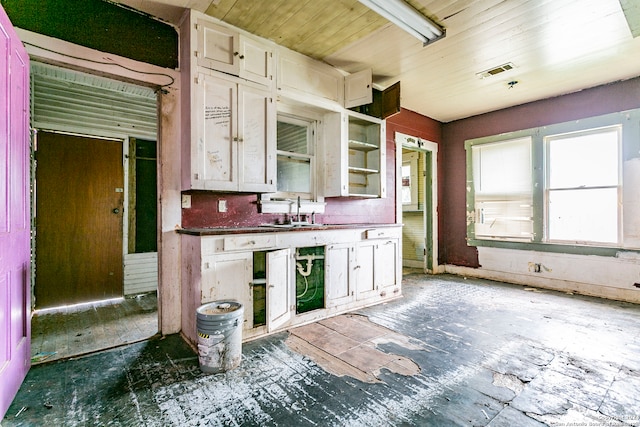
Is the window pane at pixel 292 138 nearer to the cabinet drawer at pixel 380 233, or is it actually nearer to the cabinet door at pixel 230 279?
the cabinet drawer at pixel 380 233

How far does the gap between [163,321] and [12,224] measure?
55.7 inches

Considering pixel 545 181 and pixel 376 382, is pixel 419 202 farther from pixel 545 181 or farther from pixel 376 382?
pixel 376 382

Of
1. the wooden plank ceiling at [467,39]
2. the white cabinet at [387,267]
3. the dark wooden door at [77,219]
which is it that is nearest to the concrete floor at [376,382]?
the white cabinet at [387,267]

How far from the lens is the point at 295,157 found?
3832 mm

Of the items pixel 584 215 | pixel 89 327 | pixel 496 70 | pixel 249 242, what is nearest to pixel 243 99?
pixel 249 242

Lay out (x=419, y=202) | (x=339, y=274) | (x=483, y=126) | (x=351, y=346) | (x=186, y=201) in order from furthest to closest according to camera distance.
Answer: (x=419, y=202) < (x=483, y=126) < (x=339, y=274) < (x=186, y=201) < (x=351, y=346)

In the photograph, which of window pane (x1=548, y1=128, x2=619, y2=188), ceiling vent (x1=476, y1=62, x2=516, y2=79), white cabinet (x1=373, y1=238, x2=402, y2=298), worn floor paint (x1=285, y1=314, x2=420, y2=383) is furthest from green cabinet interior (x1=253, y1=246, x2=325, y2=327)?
window pane (x1=548, y1=128, x2=619, y2=188)

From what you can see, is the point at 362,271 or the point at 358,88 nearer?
the point at 362,271

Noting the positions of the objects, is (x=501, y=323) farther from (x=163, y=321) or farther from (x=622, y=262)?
(x=163, y=321)

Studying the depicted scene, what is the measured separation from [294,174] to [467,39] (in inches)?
94.0

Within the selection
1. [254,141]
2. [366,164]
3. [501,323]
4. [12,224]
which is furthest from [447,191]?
[12,224]

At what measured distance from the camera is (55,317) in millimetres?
3367

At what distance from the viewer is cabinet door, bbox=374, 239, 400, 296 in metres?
3.85

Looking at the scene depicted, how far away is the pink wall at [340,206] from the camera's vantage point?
302cm
